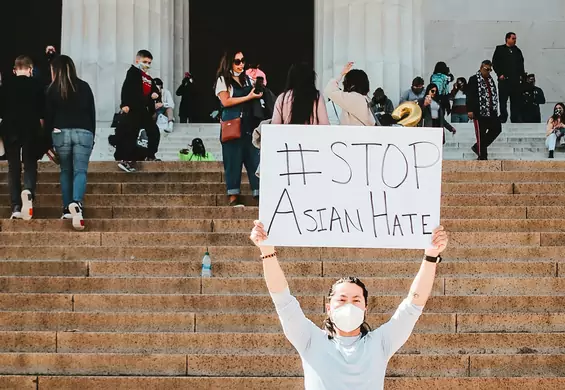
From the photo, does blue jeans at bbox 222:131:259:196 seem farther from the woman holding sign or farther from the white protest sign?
the woman holding sign

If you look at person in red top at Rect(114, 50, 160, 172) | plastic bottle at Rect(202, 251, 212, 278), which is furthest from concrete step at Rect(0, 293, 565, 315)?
person in red top at Rect(114, 50, 160, 172)

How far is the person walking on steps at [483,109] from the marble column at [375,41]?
13.3ft

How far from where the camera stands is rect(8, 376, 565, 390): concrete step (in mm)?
8477

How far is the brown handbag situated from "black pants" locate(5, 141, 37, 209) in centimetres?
190

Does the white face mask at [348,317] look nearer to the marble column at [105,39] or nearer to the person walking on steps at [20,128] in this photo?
the person walking on steps at [20,128]

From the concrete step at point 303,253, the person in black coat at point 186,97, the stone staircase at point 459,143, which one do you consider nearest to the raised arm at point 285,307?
the concrete step at point 303,253

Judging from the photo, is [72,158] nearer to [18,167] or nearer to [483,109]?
[18,167]

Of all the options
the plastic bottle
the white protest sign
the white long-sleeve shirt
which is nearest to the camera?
the white long-sleeve shirt

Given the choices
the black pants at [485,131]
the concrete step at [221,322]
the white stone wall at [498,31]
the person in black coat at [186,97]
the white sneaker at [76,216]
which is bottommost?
the concrete step at [221,322]

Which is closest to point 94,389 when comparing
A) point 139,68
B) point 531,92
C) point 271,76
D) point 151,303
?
point 151,303

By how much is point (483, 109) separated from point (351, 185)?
967 cm

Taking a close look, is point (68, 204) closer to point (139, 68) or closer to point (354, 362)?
point (139, 68)

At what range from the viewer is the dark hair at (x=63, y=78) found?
1184cm

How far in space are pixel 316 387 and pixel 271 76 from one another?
70.1 ft
